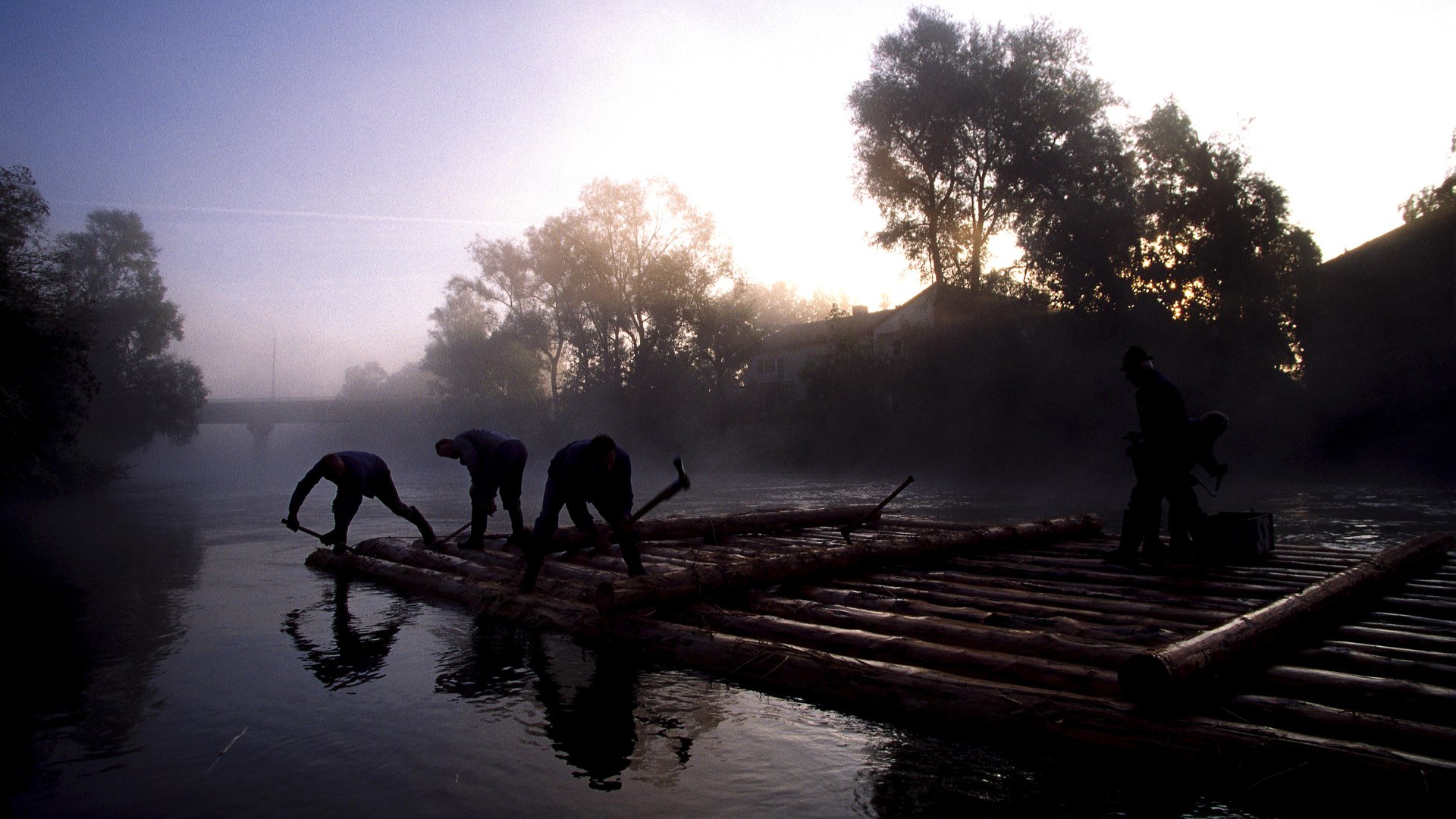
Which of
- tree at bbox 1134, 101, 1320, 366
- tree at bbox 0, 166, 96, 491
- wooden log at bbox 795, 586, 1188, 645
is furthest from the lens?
tree at bbox 1134, 101, 1320, 366

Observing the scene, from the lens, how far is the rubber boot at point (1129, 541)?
714cm

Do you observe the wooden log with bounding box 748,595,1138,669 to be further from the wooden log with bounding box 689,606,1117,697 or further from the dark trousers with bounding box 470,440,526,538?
the dark trousers with bounding box 470,440,526,538

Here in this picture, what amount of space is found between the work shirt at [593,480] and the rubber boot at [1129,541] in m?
4.26

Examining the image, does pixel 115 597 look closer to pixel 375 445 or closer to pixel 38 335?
pixel 38 335

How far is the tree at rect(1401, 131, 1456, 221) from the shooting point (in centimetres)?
3107

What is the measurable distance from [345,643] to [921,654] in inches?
183

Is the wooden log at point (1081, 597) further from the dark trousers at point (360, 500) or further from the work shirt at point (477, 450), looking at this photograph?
the dark trousers at point (360, 500)

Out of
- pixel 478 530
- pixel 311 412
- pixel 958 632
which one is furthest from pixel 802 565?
pixel 311 412

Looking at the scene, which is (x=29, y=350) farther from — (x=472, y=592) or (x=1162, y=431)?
(x=1162, y=431)

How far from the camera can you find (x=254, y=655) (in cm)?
646

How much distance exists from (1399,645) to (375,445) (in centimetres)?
7027

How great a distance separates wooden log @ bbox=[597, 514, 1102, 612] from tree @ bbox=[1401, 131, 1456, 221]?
29.6 meters

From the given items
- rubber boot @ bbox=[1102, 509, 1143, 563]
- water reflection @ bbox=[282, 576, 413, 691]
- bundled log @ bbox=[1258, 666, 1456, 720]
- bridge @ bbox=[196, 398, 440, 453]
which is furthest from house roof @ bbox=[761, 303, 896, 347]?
bundled log @ bbox=[1258, 666, 1456, 720]

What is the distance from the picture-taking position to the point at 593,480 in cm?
688
